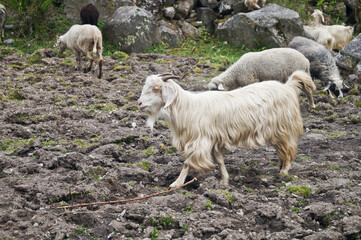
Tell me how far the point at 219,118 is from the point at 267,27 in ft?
30.3

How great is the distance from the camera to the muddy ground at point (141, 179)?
3.77 m

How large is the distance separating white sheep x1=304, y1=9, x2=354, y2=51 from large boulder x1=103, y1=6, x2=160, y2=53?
18.1 feet

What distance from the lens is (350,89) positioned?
9680 millimetres

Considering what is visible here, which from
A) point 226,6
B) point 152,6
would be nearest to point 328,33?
point 226,6

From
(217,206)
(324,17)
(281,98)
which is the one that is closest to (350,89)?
(281,98)

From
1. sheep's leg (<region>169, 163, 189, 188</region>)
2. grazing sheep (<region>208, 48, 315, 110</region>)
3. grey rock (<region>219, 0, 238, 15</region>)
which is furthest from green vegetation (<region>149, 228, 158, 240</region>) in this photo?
grey rock (<region>219, 0, 238, 15</region>)

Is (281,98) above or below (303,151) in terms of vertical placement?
above

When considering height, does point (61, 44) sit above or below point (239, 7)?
below

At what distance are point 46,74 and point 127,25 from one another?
158 inches

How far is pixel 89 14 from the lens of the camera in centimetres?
1376

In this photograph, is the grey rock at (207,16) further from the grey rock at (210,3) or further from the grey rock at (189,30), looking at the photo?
the grey rock at (189,30)

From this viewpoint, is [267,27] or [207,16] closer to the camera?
[267,27]

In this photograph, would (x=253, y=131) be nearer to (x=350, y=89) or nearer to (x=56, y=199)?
(x=56, y=199)

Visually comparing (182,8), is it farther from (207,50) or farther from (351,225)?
(351,225)
